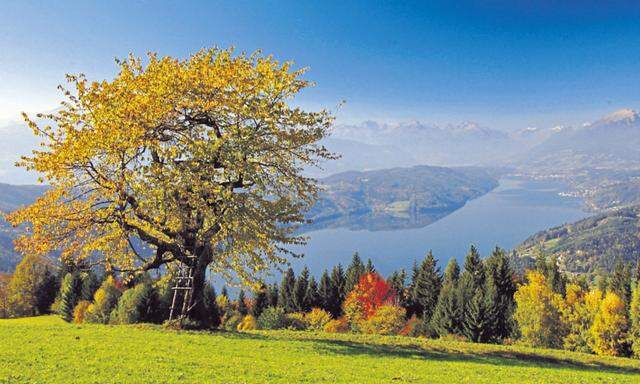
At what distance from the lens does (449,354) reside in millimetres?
27297

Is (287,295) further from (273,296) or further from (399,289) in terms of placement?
(399,289)

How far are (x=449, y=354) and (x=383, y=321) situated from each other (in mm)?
45721

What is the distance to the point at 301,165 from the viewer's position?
27469mm

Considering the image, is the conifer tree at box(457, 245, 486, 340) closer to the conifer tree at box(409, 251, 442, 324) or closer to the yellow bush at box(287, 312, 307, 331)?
the conifer tree at box(409, 251, 442, 324)

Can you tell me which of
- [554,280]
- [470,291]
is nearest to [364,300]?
[470,291]

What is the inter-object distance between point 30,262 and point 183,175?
81.3 meters

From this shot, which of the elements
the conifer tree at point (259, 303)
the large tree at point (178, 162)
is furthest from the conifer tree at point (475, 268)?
the large tree at point (178, 162)

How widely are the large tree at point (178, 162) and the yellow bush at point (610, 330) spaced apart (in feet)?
197

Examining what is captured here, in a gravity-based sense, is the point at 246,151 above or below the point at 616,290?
above

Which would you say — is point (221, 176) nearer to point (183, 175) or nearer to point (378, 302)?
point (183, 175)

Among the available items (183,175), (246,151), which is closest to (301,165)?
(246,151)

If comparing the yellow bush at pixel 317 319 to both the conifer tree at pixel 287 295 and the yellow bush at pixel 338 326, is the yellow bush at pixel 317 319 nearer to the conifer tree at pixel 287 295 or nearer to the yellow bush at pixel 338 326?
the yellow bush at pixel 338 326

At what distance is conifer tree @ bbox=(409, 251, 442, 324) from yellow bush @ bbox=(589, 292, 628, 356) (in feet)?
86.3

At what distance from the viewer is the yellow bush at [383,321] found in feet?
233
